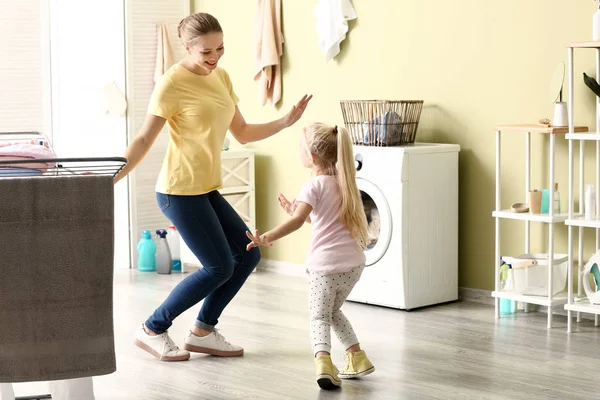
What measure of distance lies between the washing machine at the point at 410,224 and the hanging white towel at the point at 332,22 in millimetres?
775

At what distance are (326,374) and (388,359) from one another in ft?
1.57

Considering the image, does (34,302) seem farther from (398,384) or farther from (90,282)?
(398,384)

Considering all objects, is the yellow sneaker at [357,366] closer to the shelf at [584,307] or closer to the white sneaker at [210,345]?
the white sneaker at [210,345]

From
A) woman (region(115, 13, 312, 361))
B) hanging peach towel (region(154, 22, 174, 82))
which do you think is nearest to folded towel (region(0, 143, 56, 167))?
woman (region(115, 13, 312, 361))

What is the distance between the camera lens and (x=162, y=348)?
11.4 feet

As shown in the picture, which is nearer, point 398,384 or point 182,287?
point 398,384

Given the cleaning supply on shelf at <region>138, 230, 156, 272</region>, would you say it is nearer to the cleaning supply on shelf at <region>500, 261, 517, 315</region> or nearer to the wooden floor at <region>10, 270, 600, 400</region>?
the wooden floor at <region>10, 270, 600, 400</region>

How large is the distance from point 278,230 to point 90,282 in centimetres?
84

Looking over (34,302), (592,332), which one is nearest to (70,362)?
(34,302)

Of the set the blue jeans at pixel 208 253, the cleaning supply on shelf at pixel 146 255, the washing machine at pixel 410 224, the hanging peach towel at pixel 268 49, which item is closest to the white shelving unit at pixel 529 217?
the washing machine at pixel 410 224

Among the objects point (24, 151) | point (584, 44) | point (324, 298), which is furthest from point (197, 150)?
point (584, 44)

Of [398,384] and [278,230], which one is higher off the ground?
[278,230]

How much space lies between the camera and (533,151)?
13.9ft

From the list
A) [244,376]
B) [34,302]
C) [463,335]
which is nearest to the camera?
[34,302]
